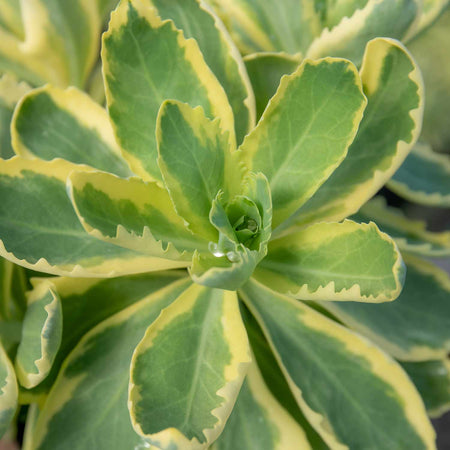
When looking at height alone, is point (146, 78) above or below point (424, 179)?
above

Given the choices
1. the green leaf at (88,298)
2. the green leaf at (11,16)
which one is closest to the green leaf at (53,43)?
the green leaf at (11,16)

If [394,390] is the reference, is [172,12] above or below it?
above

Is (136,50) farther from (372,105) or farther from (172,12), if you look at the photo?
(372,105)

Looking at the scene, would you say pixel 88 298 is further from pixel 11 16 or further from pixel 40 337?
pixel 11 16

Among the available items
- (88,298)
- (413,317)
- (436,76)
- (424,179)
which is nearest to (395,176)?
(424,179)

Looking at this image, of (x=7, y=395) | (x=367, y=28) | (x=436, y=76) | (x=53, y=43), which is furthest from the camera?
(x=436, y=76)

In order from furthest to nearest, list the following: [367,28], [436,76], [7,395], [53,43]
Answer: [436,76]
[53,43]
[367,28]
[7,395]

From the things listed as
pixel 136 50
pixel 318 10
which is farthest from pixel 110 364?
pixel 318 10
